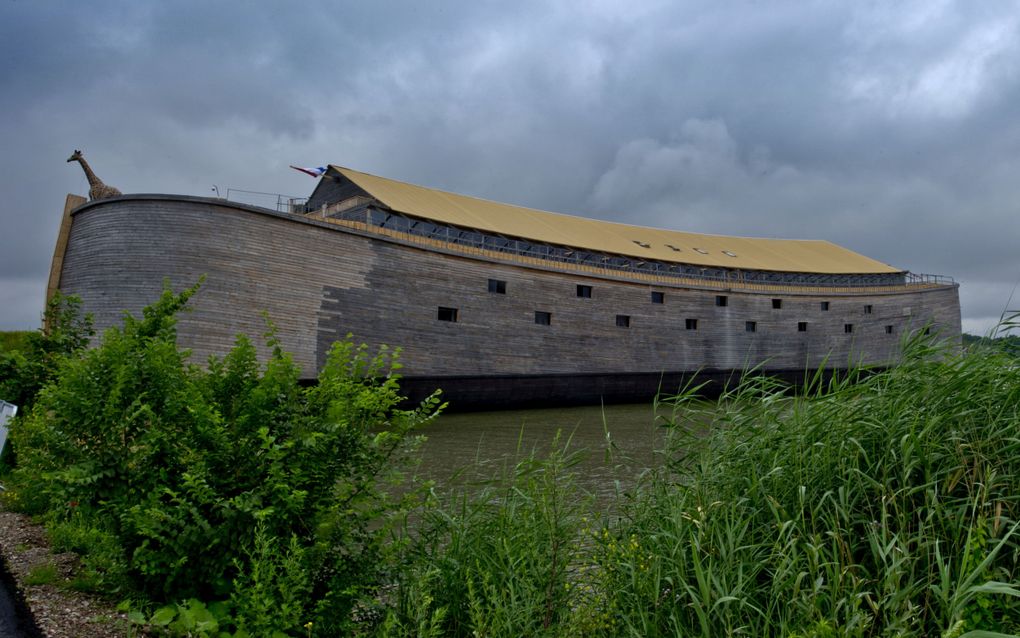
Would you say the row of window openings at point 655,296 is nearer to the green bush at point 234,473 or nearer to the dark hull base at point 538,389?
the dark hull base at point 538,389

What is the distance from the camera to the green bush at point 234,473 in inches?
110

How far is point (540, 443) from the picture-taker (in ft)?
37.8

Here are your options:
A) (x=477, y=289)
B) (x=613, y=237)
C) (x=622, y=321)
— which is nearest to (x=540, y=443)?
(x=477, y=289)

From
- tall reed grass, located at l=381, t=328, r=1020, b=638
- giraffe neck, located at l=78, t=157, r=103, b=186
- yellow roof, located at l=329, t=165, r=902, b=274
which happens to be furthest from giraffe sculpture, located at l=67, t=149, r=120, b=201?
tall reed grass, located at l=381, t=328, r=1020, b=638

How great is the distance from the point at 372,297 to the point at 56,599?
12888 mm

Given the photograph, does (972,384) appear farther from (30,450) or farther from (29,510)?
(29,510)

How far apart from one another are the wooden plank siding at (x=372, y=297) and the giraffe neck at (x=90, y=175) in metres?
1.44

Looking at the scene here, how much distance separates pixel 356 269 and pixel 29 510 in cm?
1084

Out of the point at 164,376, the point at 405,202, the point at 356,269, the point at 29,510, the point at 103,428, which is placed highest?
the point at 405,202

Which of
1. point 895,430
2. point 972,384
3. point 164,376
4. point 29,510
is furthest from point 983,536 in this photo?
point 29,510

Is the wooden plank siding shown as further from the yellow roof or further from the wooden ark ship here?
the yellow roof

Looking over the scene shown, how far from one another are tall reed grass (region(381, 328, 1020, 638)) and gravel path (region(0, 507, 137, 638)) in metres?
1.61

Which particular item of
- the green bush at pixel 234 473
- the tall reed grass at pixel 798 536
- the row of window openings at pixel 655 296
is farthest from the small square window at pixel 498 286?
the green bush at pixel 234 473

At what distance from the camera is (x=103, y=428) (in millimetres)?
3180
